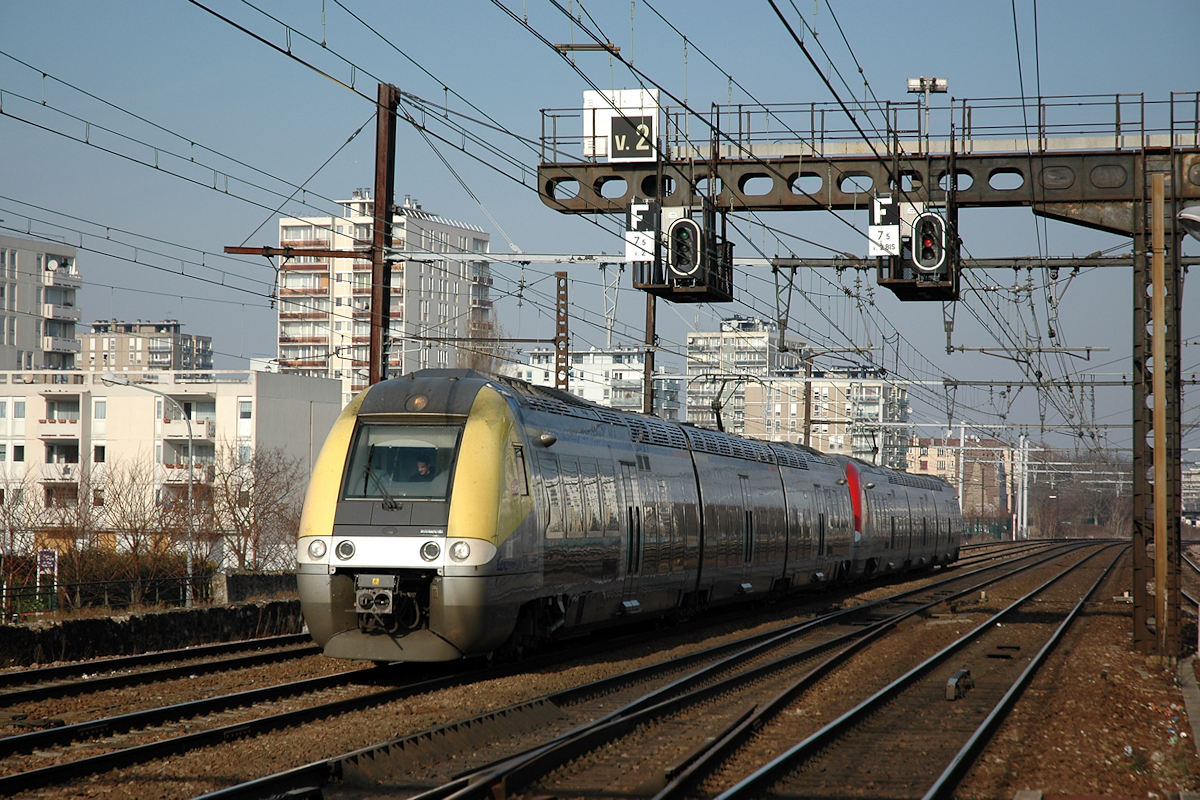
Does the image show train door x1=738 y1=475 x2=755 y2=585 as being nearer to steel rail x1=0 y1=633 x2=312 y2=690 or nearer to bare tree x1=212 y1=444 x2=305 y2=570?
steel rail x1=0 y1=633 x2=312 y2=690

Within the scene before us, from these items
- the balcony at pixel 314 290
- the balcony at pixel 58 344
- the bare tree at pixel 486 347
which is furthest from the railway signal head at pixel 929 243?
the balcony at pixel 314 290

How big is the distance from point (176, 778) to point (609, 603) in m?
8.93

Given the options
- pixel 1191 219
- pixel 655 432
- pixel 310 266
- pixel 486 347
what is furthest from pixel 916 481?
pixel 310 266

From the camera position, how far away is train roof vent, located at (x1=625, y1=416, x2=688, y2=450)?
19.5 metres

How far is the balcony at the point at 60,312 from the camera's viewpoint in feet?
405

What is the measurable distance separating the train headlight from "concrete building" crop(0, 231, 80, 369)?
118 m

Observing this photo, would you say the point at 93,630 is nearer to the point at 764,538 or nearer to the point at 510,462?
the point at 510,462

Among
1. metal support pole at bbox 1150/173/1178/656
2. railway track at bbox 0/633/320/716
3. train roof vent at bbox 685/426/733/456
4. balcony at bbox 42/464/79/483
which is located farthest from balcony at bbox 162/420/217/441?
metal support pole at bbox 1150/173/1178/656

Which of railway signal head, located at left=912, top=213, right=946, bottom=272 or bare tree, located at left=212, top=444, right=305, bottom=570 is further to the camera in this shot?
bare tree, located at left=212, top=444, right=305, bottom=570

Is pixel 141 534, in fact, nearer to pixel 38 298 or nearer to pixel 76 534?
pixel 76 534

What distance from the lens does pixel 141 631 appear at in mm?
18250

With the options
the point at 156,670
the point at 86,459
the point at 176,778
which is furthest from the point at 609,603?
the point at 86,459

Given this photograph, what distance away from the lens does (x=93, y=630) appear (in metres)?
17.3

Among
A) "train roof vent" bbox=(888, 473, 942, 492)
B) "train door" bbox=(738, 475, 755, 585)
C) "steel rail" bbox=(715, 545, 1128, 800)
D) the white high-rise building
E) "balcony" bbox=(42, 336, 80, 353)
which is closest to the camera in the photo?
"steel rail" bbox=(715, 545, 1128, 800)
